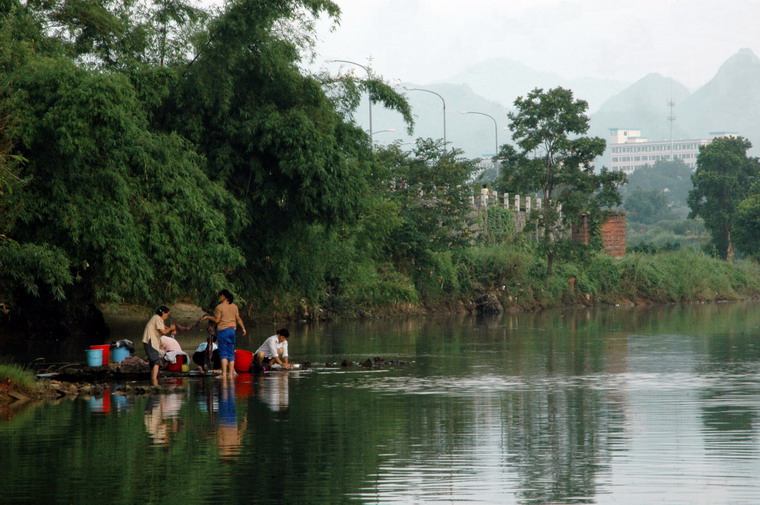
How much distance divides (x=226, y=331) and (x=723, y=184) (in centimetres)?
7119

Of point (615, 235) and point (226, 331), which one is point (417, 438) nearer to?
point (226, 331)

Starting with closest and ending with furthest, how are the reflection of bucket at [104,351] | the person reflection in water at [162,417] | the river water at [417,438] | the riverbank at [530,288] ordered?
the river water at [417,438] < the person reflection in water at [162,417] < the reflection of bucket at [104,351] < the riverbank at [530,288]

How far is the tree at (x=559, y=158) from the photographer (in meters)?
56.8

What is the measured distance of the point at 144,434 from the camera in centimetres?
1412

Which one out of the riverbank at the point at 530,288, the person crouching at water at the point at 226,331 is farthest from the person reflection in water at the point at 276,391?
the riverbank at the point at 530,288

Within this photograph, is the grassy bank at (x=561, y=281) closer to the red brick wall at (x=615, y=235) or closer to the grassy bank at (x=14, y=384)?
the red brick wall at (x=615, y=235)

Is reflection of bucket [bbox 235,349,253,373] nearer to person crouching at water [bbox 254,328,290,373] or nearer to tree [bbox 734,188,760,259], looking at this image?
person crouching at water [bbox 254,328,290,373]

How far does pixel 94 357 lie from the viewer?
22609mm

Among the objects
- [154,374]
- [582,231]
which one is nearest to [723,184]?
[582,231]

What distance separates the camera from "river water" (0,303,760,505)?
10.4 m

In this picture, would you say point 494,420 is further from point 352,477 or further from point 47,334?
point 47,334

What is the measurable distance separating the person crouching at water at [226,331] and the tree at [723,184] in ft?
227

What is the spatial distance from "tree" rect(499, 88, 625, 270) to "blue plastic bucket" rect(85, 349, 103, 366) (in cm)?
3726

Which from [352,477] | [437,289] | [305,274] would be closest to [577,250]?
[437,289]
